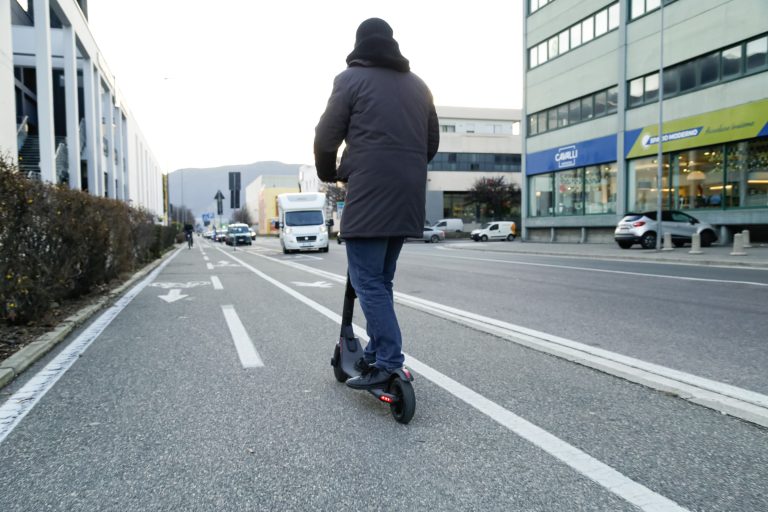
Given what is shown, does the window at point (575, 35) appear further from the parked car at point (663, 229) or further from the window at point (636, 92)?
the parked car at point (663, 229)

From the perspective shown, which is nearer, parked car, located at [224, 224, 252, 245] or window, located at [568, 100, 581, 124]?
window, located at [568, 100, 581, 124]

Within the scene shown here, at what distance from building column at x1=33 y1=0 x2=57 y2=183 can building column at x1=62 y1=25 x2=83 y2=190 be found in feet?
12.0

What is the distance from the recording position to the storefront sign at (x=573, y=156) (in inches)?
1123

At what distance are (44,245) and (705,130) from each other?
24263mm

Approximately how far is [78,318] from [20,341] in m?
1.36

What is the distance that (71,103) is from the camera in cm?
2003

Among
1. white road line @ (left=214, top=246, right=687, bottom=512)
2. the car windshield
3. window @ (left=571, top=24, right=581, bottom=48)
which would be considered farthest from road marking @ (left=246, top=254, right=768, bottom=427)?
window @ (left=571, top=24, right=581, bottom=48)

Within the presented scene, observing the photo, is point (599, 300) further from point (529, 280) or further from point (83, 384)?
point (83, 384)

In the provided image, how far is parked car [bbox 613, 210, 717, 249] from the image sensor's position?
68.2 ft

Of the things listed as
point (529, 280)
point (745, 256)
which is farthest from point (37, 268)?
point (745, 256)

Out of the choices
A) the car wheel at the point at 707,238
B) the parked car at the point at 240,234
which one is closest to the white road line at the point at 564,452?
the car wheel at the point at 707,238

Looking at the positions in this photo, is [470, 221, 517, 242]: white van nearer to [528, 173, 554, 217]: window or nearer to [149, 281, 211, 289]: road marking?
[528, 173, 554, 217]: window

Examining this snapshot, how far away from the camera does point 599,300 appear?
7672 mm

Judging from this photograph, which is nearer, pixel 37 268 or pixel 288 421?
pixel 288 421
